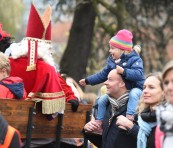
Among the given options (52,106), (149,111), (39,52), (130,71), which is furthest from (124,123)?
(39,52)

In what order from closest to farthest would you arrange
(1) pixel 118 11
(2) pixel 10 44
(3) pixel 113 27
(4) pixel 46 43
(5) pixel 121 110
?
1. (5) pixel 121 110
2. (4) pixel 46 43
3. (2) pixel 10 44
4. (1) pixel 118 11
5. (3) pixel 113 27

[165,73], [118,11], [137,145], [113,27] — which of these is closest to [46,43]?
[137,145]

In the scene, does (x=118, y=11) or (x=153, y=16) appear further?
(x=153, y=16)

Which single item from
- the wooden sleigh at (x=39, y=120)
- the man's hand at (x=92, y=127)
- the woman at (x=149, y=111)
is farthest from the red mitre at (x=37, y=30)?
the woman at (x=149, y=111)

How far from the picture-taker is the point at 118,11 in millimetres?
16859

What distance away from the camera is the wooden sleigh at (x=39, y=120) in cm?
751

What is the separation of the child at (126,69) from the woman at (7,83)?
0.98 meters

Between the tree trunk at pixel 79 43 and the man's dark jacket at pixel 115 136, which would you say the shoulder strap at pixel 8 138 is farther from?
the tree trunk at pixel 79 43

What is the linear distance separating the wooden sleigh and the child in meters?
0.47

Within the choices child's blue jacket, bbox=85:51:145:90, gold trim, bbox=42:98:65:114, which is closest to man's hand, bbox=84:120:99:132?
gold trim, bbox=42:98:65:114

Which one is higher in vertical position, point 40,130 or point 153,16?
point 153,16

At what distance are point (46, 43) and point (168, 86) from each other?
3.34 metres

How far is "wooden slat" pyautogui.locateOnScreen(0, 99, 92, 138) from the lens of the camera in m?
7.48

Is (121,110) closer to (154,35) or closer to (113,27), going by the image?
(113,27)
